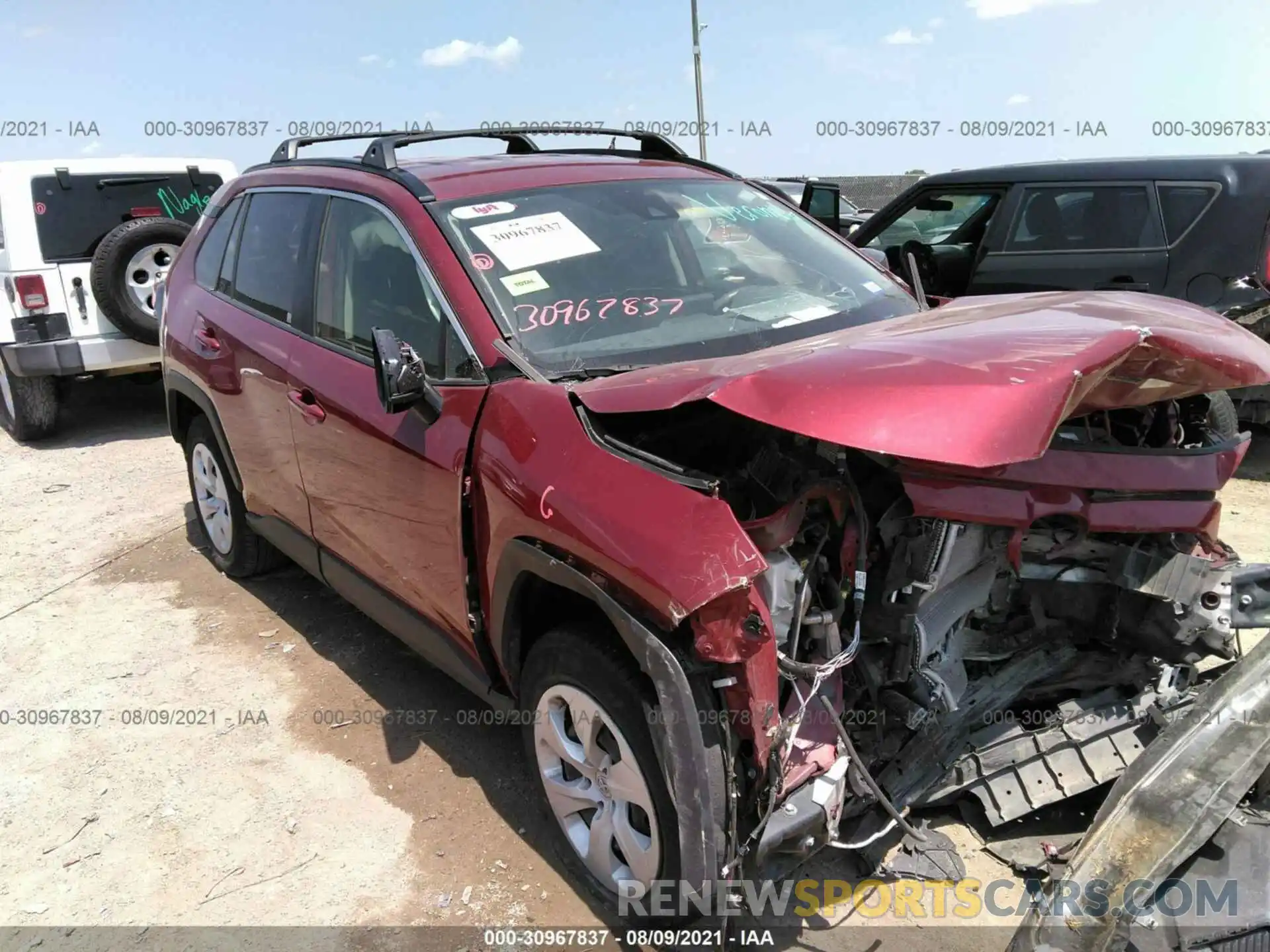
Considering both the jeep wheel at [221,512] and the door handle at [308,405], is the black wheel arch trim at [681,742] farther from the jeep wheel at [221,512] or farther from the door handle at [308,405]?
the jeep wheel at [221,512]

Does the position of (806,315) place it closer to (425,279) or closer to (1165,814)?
(425,279)

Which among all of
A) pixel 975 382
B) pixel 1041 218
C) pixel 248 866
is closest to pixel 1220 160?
pixel 1041 218

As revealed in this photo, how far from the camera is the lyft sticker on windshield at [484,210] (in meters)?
2.89

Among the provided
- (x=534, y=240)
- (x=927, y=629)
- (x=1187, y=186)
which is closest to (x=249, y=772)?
(x=534, y=240)

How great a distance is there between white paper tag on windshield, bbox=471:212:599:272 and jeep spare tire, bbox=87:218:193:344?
492 cm

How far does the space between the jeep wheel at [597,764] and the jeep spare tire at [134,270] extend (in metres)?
5.72

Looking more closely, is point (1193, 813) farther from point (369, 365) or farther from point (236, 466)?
point (236, 466)

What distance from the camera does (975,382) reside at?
1.87 m

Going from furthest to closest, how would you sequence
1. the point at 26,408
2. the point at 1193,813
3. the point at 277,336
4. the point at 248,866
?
the point at 26,408 → the point at 277,336 → the point at 248,866 → the point at 1193,813

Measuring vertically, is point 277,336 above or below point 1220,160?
below

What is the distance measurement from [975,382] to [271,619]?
363 centimetres

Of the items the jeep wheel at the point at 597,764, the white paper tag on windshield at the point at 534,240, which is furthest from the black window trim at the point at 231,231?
the jeep wheel at the point at 597,764

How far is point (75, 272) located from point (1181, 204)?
25.6 feet

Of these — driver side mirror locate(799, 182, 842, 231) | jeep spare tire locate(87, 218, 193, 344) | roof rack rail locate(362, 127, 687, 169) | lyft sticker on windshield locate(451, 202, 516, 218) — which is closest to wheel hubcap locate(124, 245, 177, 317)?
jeep spare tire locate(87, 218, 193, 344)
